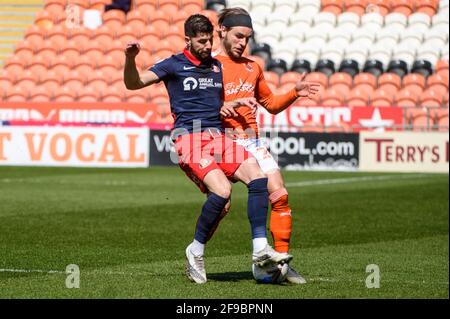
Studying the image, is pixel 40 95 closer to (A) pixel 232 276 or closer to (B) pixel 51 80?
(B) pixel 51 80

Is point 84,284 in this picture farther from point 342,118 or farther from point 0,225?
point 342,118

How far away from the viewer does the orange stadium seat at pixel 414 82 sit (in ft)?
99.1

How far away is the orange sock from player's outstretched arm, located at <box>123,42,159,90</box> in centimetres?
143

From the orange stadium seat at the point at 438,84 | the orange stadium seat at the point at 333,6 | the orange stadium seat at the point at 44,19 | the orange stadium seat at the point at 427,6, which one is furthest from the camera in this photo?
the orange stadium seat at the point at 44,19

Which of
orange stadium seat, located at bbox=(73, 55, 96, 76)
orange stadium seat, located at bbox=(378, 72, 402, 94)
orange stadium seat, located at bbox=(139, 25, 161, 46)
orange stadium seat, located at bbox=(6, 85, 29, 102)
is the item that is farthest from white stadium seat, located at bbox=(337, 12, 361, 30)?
orange stadium seat, located at bbox=(6, 85, 29, 102)

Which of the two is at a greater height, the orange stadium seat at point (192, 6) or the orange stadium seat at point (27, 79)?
the orange stadium seat at point (192, 6)

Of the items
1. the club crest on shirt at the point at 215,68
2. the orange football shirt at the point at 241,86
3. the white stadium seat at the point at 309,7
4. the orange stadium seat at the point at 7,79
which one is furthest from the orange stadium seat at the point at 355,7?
the club crest on shirt at the point at 215,68

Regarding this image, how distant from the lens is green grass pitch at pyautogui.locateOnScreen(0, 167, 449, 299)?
27.4 feet

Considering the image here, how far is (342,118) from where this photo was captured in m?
27.3

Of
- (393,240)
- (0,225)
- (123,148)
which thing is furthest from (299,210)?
(123,148)

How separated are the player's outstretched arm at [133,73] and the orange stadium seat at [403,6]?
23.6 m

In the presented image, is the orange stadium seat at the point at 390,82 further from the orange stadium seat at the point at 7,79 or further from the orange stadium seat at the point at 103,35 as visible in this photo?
the orange stadium seat at the point at 7,79

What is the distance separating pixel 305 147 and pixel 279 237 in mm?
17824

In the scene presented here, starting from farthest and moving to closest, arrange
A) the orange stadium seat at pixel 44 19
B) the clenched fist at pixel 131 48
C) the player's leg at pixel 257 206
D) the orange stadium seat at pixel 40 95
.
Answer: the orange stadium seat at pixel 44 19, the orange stadium seat at pixel 40 95, the player's leg at pixel 257 206, the clenched fist at pixel 131 48
